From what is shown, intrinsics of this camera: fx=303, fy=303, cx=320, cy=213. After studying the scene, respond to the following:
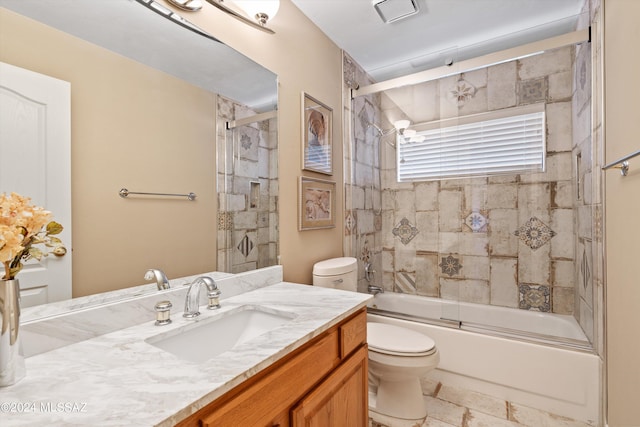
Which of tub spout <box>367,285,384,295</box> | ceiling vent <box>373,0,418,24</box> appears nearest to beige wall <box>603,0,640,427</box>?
ceiling vent <box>373,0,418,24</box>

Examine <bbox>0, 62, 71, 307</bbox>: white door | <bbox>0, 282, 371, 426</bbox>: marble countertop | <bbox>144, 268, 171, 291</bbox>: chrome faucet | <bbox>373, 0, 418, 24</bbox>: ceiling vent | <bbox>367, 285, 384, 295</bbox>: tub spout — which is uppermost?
<bbox>373, 0, 418, 24</bbox>: ceiling vent

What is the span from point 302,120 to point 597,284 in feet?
6.36

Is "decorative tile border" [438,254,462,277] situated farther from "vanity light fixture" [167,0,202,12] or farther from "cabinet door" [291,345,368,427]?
"vanity light fixture" [167,0,202,12]

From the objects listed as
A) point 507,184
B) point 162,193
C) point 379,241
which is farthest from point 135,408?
point 507,184

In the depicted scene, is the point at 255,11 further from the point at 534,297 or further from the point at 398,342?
the point at 534,297

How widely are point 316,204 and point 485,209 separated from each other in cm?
143

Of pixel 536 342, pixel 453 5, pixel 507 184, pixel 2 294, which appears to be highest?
pixel 453 5

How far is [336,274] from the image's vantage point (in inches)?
78.1

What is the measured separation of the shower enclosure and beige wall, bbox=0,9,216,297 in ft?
4.80

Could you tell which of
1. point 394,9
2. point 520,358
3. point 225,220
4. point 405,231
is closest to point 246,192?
point 225,220

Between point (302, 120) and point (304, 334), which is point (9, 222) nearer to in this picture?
point (304, 334)

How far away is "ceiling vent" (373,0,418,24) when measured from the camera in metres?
1.92

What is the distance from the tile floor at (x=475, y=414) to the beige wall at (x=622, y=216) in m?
0.30

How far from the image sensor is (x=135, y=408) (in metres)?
0.55
